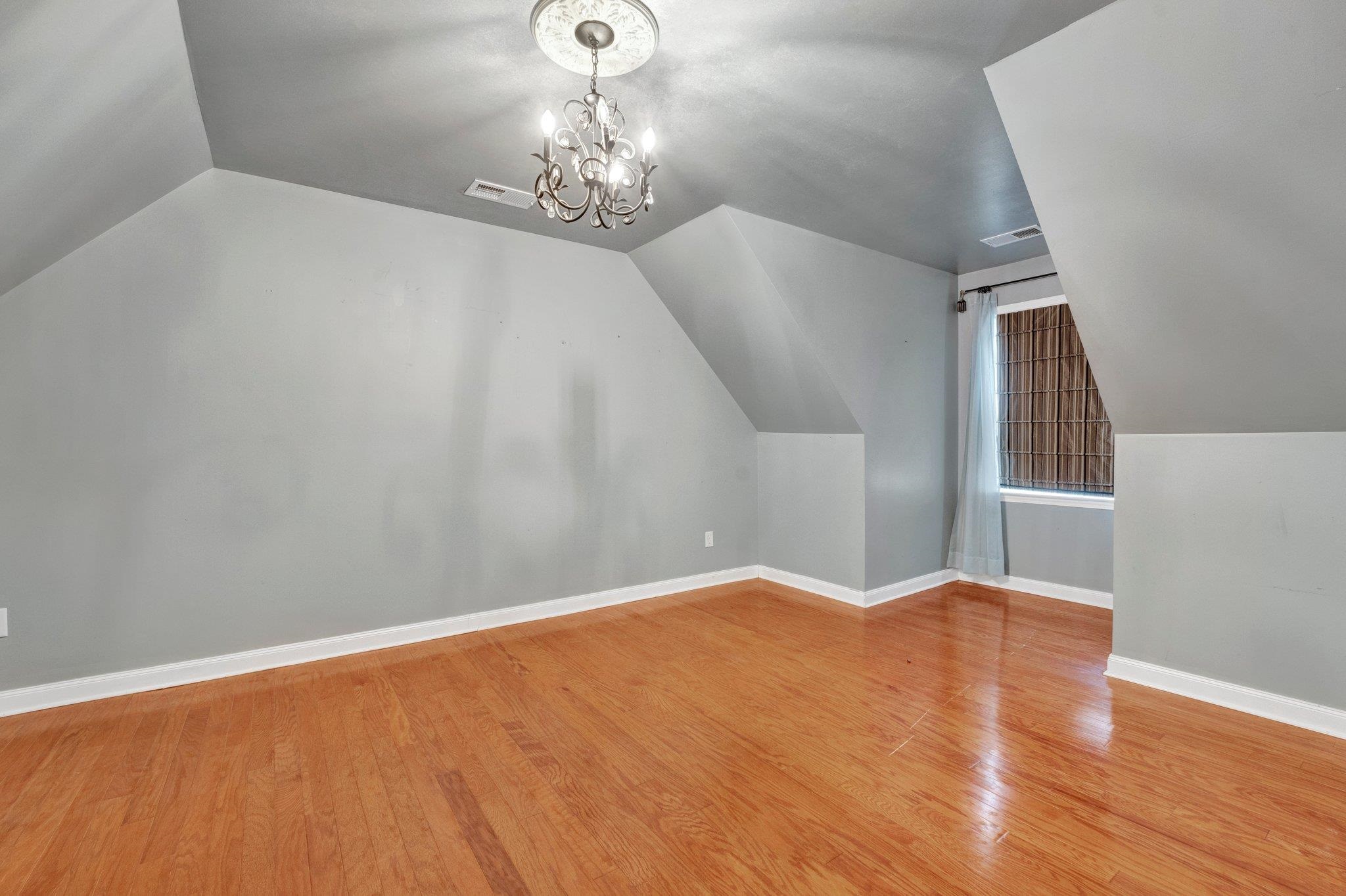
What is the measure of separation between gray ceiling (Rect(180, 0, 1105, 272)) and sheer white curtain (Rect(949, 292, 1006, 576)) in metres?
1.35

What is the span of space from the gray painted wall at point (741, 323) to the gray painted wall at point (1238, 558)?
1.79 meters

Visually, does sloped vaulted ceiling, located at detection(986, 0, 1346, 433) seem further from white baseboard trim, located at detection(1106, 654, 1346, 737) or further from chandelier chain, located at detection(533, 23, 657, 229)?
chandelier chain, located at detection(533, 23, 657, 229)

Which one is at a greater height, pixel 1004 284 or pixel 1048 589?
pixel 1004 284

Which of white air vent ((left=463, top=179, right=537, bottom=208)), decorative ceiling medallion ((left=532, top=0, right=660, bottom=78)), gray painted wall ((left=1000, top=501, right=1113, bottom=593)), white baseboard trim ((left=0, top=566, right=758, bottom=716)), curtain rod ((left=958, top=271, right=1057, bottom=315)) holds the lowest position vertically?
white baseboard trim ((left=0, top=566, right=758, bottom=716))

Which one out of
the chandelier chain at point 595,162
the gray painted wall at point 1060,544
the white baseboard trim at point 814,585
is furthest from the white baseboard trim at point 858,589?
the chandelier chain at point 595,162

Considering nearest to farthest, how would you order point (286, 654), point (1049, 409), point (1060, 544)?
1. point (286, 654)
2. point (1060, 544)
3. point (1049, 409)

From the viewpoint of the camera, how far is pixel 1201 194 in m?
2.08

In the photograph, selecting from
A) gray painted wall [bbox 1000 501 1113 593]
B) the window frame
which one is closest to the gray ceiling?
the window frame

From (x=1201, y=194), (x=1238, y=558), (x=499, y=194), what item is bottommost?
(x=1238, y=558)

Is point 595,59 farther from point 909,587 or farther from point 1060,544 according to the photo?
point 1060,544

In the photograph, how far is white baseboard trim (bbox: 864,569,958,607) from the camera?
4324mm

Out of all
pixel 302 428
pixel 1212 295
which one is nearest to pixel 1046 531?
pixel 1212 295

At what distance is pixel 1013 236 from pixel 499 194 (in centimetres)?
325

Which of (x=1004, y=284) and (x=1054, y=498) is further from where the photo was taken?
(x=1004, y=284)
